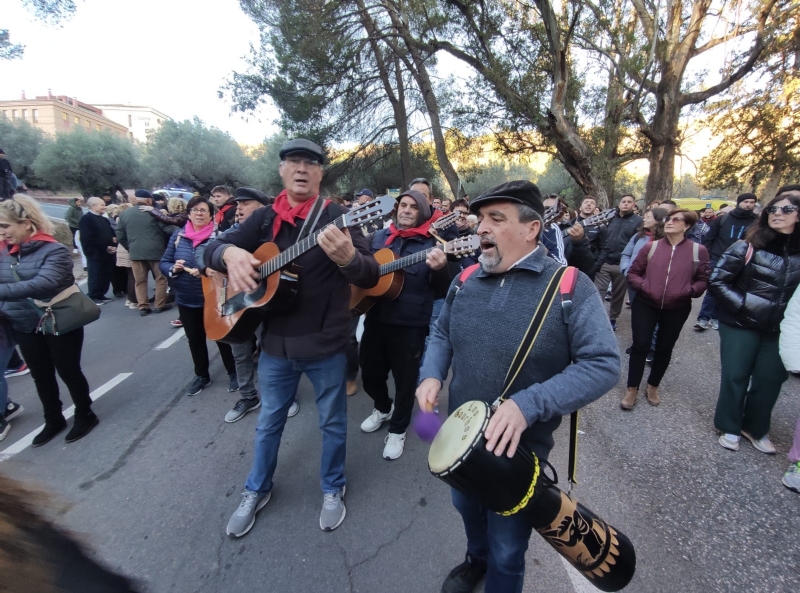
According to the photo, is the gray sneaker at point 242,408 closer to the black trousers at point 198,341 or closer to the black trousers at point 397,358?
the black trousers at point 198,341

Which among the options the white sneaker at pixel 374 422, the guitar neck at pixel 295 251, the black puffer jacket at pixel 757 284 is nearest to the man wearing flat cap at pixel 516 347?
the guitar neck at pixel 295 251

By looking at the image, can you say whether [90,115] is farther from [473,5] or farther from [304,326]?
[304,326]

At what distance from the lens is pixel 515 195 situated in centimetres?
145

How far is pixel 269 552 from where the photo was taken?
2.07 metres

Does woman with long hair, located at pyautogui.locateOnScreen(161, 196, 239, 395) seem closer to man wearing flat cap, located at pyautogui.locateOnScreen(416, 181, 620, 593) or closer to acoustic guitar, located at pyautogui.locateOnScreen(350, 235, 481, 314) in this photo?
acoustic guitar, located at pyautogui.locateOnScreen(350, 235, 481, 314)

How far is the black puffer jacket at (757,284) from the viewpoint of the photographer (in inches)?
102

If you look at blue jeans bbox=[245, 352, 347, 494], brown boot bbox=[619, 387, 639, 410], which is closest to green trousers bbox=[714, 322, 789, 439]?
brown boot bbox=[619, 387, 639, 410]

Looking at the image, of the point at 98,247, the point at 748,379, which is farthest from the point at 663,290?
the point at 98,247

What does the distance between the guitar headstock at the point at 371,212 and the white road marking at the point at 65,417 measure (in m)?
3.48

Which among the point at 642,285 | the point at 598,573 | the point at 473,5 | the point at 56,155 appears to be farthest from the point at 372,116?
the point at 56,155

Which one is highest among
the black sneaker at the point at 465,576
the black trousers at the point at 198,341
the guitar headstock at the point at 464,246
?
the guitar headstock at the point at 464,246

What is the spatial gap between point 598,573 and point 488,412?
0.73 metres

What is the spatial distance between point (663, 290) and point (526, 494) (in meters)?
2.96

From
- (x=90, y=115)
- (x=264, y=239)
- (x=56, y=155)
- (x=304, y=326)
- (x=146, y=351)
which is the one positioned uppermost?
(x=90, y=115)
